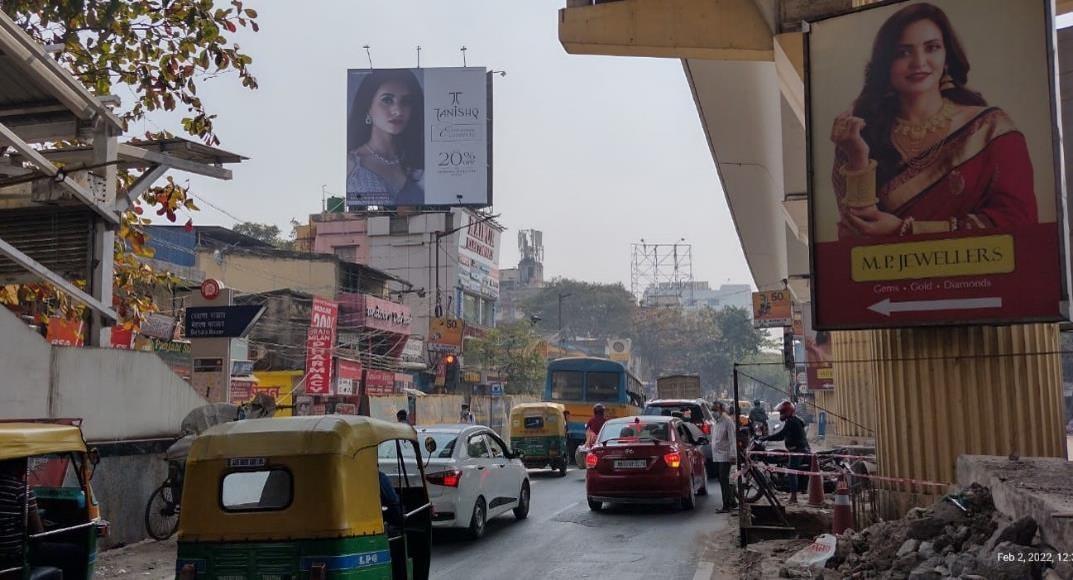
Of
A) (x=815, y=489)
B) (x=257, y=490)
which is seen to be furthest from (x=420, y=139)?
(x=257, y=490)

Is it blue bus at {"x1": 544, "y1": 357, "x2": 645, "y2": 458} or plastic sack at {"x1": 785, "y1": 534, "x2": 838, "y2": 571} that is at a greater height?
blue bus at {"x1": 544, "y1": 357, "x2": 645, "y2": 458}

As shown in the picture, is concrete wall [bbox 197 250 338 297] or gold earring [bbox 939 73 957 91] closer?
gold earring [bbox 939 73 957 91]

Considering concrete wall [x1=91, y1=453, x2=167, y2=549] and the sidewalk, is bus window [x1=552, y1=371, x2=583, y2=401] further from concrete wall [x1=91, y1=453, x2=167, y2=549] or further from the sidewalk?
the sidewalk

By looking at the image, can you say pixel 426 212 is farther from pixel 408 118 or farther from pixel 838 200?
pixel 838 200

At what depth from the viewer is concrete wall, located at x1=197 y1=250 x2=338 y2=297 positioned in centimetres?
4397

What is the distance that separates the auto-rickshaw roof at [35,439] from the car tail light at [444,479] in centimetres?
523

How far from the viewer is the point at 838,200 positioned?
912 centimetres

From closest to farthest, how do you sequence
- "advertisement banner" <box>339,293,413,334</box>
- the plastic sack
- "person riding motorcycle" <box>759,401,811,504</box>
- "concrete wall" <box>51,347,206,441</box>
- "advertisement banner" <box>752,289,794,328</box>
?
the plastic sack, "concrete wall" <box>51,347,206,441</box>, "person riding motorcycle" <box>759,401,811,504</box>, "advertisement banner" <box>752,289,794,328</box>, "advertisement banner" <box>339,293,413,334</box>

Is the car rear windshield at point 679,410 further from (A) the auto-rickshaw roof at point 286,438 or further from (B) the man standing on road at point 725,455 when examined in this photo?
(A) the auto-rickshaw roof at point 286,438

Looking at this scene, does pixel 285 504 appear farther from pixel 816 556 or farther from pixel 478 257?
pixel 478 257

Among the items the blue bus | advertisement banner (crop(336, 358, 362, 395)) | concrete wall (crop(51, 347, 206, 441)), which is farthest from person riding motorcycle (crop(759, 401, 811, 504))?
advertisement banner (crop(336, 358, 362, 395))

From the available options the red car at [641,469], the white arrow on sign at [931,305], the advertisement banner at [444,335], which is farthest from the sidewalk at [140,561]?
the advertisement banner at [444,335]

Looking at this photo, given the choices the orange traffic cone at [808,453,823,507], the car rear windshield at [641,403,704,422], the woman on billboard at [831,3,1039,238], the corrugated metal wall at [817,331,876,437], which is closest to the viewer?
the woman on billboard at [831,3,1039,238]

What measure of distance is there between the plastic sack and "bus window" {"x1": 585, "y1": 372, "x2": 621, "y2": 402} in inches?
825
